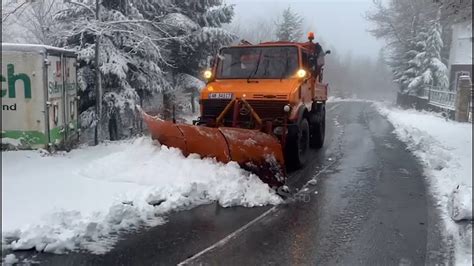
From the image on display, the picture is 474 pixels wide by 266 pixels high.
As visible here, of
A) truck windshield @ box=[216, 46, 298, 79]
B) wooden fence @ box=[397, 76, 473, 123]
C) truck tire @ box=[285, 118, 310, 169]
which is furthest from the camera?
wooden fence @ box=[397, 76, 473, 123]

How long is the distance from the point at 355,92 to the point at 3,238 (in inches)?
3287

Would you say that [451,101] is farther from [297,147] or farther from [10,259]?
[10,259]

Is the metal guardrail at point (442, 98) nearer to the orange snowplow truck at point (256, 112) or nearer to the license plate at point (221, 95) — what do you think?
the orange snowplow truck at point (256, 112)

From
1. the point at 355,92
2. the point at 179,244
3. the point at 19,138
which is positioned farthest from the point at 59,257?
the point at 355,92

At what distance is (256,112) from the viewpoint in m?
9.23

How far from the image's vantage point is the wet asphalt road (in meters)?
5.08

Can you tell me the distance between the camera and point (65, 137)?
1077cm

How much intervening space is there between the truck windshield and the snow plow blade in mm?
2152

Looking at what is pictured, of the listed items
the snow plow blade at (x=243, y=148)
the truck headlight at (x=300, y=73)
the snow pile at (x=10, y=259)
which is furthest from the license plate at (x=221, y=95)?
the snow pile at (x=10, y=259)

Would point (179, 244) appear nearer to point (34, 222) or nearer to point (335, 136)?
point (34, 222)

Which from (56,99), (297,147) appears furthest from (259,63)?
(56,99)

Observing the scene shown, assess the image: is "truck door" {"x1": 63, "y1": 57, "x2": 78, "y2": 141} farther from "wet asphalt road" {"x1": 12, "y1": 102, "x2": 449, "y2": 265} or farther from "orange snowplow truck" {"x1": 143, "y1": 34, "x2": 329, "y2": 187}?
"wet asphalt road" {"x1": 12, "y1": 102, "x2": 449, "y2": 265}

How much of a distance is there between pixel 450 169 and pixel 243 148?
442cm

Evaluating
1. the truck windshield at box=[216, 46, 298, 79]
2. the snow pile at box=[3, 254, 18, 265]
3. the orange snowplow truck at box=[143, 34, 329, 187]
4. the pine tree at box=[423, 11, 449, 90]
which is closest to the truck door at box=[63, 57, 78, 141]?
the orange snowplow truck at box=[143, 34, 329, 187]
